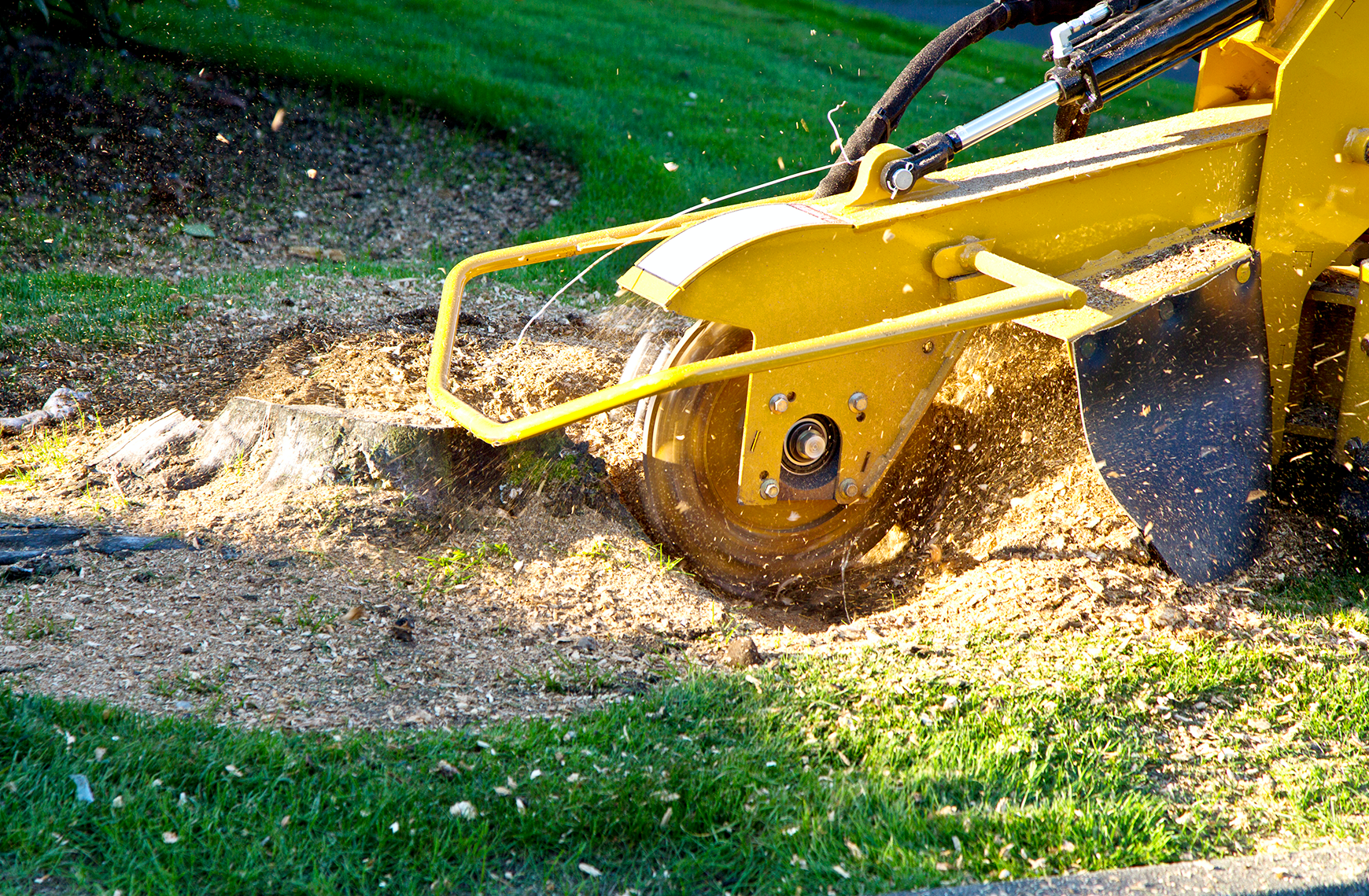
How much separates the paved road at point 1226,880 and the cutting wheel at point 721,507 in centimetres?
140

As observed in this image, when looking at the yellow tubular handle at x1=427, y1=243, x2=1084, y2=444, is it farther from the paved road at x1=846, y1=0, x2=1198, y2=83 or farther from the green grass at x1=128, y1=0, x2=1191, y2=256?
the paved road at x1=846, y1=0, x2=1198, y2=83

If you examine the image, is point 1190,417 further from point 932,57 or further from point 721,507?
point 721,507

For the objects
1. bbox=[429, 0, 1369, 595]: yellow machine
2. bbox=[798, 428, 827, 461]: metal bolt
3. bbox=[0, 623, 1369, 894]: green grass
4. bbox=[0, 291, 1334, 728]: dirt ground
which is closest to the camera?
bbox=[0, 623, 1369, 894]: green grass

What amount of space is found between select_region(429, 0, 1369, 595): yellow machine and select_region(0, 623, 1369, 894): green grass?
646 millimetres

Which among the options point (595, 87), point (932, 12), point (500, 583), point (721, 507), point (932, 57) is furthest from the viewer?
point (932, 12)

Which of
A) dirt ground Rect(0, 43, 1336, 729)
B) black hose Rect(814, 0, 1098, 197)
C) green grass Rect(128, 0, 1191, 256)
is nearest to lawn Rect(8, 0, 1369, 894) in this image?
dirt ground Rect(0, 43, 1336, 729)

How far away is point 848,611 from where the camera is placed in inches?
140

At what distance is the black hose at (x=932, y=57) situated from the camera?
3279mm

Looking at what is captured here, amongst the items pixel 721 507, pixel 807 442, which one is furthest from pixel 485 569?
pixel 807 442

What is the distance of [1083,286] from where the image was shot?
3363 millimetres

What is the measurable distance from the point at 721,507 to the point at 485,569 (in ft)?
2.44

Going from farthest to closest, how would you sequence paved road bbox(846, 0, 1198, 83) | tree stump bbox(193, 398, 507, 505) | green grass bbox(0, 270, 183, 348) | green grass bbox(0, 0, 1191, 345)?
paved road bbox(846, 0, 1198, 83)
green grass bbox(0, 0, 1191, 345)
green grass bbox(0, 270, 183, 348)
tree stump bbox(193, 398, 507, 505)

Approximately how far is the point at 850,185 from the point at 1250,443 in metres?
1.46

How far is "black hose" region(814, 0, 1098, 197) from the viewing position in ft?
10.8
